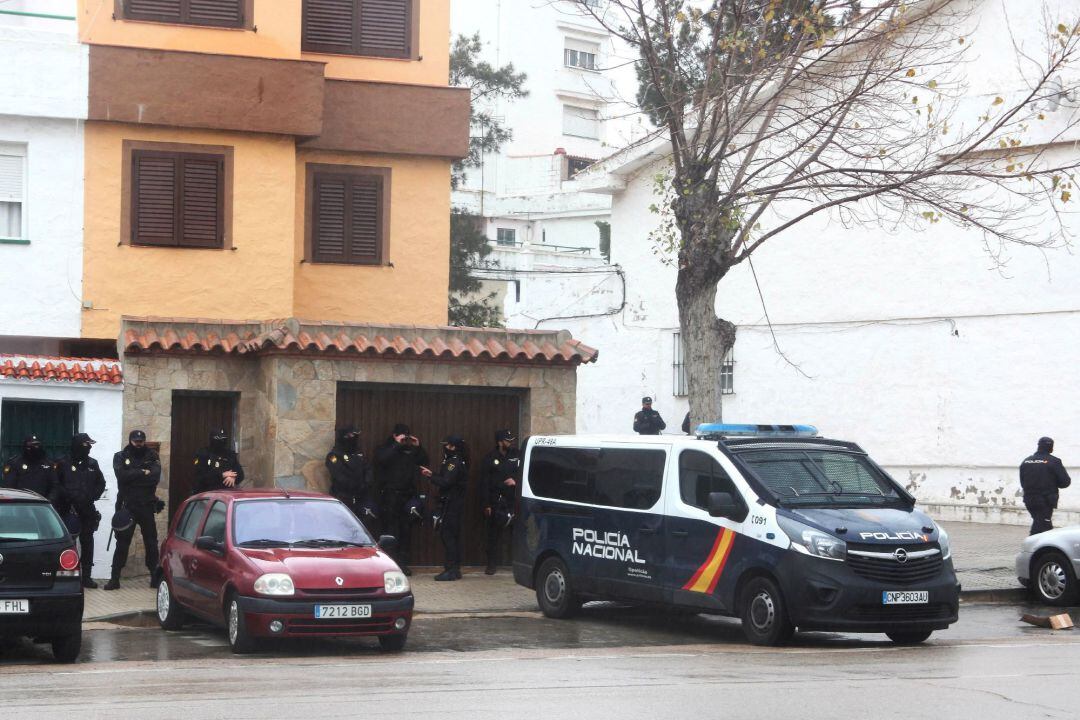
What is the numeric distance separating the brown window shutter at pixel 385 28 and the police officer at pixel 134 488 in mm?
7977

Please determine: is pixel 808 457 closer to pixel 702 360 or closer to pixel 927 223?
pixel 702 360

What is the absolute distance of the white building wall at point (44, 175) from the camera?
793 inches

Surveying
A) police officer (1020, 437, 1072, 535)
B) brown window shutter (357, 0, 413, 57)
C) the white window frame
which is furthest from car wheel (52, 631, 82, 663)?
police officer (1020, 437, 1072, 535)

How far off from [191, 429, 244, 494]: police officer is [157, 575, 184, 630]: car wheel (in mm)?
2604

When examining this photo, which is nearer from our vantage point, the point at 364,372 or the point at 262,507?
the point at 262,507

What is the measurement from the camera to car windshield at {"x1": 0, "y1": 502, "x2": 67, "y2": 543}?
12438mm

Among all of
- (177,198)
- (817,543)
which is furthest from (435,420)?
(817,543)

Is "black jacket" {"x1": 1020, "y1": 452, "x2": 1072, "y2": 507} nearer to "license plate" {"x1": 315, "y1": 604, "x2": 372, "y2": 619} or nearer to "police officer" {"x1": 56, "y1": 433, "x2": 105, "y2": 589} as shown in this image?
"license plate" {"x1": 315, "y1": 604, "x2": 372, "y2": 619}

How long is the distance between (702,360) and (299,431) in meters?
5.03

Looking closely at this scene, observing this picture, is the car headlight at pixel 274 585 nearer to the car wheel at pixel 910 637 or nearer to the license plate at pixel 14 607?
the license plate at pixel 14 607

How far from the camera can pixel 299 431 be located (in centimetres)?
1838

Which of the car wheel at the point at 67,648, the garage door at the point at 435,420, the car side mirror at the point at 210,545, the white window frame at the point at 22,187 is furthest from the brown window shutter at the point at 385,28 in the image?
the car wheel at the point at 67,648

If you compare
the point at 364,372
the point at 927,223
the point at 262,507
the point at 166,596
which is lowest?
the point at 166,596

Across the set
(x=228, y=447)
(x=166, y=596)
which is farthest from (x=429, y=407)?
(x=166, y=596)
